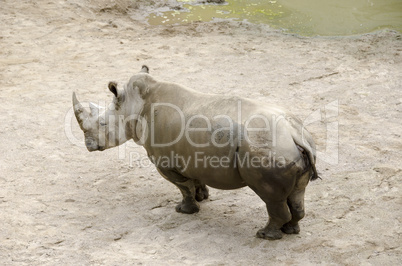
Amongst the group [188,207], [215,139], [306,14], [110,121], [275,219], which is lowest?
[188,207]

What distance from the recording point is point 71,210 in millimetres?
5734

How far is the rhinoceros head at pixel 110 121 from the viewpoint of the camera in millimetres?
5555

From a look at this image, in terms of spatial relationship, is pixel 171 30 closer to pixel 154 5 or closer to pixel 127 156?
pixel 154 5

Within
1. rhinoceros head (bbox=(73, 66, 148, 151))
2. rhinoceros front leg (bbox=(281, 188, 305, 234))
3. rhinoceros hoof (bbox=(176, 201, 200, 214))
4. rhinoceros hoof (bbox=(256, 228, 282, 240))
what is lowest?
rhinoceros hoof (bbox=(176, 201, 200, 214))

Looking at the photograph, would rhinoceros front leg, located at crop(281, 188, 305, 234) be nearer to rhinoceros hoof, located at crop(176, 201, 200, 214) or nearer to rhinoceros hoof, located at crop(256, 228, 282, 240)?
rhinoceros hoof, located at crop(256, 228, 282, 240)

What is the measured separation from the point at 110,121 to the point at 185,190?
100 centimetres

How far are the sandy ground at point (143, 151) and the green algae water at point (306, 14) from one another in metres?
0.60

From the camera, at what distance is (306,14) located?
1256 centimetres

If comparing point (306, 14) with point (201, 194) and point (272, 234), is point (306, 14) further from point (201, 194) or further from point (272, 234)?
point (272, 234)

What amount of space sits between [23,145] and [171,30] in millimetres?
5073

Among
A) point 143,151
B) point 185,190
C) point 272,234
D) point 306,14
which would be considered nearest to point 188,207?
point 185,190

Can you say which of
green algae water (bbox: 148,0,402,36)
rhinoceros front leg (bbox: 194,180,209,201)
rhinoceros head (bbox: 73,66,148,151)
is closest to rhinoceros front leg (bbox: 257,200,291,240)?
rhinoceros front leg (bbox: 194,180,209,201)

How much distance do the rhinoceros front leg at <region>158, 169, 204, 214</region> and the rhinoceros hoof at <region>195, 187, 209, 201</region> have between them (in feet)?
0.61

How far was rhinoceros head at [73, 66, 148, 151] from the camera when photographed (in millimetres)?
5555
